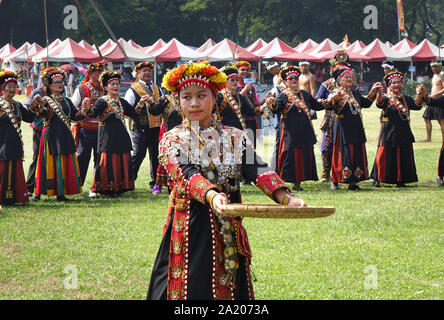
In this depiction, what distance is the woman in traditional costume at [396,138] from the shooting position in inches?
480

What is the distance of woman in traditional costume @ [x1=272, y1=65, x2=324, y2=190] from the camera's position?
466 inches

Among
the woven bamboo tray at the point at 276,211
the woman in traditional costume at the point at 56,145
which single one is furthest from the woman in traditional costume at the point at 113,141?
the woven bamboo tray at the point at 276,211

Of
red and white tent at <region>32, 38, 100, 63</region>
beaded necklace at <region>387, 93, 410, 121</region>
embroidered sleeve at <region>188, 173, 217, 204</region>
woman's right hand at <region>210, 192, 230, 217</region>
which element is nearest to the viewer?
woman's right hand at <region>210, 192, 230, 217</region>

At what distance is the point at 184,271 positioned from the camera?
13.8 ft

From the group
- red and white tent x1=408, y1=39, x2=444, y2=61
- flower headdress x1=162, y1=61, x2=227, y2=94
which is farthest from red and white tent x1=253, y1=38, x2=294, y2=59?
flower headdress x1=162, y1=61, x2=227, y2=94

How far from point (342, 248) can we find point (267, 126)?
44.9 feet

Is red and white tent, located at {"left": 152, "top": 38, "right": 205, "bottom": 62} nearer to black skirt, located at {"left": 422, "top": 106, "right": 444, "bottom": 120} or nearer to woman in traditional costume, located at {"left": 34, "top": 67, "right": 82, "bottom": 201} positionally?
black skirt, located at {"left": 422, "top": 106, "right": 444, "bottom": 120}

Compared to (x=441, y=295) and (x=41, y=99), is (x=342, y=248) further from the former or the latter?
(x=41, y=99)

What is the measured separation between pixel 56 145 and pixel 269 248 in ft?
14.2

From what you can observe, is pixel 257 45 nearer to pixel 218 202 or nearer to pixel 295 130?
pixel 295 130

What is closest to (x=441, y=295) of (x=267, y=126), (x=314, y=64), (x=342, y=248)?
(x=342, y=248)

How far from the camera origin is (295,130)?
1189 centimetres

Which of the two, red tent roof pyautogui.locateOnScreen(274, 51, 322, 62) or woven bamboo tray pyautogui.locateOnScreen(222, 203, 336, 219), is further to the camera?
red tent roof pyautogui.locateOnScreen(274, 51, 322, 62)

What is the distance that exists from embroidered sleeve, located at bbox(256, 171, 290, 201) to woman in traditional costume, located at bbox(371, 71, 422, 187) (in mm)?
8282
